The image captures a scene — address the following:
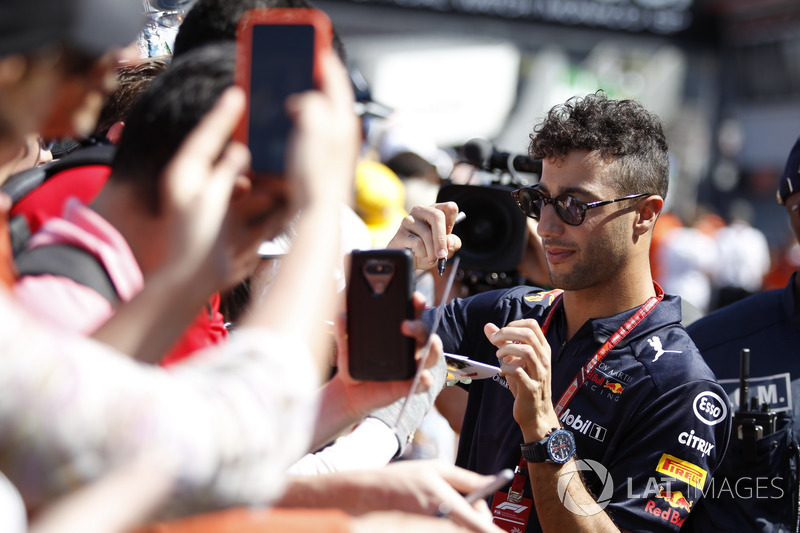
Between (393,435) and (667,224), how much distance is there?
996 centimetres

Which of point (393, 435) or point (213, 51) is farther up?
point (213, 51)

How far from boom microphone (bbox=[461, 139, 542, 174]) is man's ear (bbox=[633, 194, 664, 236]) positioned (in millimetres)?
630

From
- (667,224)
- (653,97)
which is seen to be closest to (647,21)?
(653,97)

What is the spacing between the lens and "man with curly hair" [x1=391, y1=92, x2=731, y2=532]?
2201 mm

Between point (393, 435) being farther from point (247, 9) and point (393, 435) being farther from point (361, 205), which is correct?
point (361, 205)

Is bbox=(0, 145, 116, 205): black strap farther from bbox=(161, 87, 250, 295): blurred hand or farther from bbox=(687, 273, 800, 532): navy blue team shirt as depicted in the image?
bbox=(687, 273, 800, 532): navy blue team shirt

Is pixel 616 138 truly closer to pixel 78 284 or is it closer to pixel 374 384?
pixel 374 384

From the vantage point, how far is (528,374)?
2.18 m

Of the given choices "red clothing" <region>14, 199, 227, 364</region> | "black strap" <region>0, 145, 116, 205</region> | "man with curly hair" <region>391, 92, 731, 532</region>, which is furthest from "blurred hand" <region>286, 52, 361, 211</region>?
"man with curly hair" <region>391, 92, 731, 532</region>

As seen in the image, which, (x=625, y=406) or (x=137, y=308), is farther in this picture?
(x=625, y=406)

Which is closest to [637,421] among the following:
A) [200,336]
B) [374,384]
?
[374,384]

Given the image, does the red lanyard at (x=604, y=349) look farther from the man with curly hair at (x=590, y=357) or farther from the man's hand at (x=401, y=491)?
the man's hand at (x=401, y=491)

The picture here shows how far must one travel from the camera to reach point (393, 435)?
200 centimetres

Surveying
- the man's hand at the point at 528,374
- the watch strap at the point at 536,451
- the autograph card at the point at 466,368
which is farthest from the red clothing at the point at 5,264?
the watch strap at the point at 536,451
